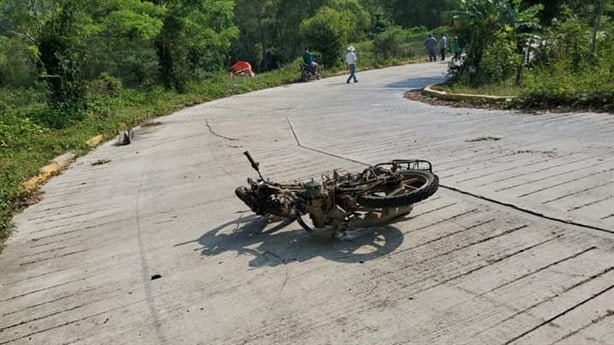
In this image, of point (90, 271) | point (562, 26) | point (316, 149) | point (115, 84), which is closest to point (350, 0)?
point (115, 84)

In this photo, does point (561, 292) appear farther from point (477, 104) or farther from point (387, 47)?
point (387, 47)

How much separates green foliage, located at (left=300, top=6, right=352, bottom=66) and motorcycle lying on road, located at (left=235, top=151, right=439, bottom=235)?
26.1 metres

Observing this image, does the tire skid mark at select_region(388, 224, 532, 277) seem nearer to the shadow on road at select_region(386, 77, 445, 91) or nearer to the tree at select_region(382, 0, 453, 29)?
Result: the shadow on road at select_region(386, 77, 445, 91)

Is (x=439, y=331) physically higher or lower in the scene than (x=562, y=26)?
lower

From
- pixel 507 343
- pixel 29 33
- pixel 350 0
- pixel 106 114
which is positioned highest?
pixel 350 0

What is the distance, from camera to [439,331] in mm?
2936

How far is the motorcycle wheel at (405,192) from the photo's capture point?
13.5 ft

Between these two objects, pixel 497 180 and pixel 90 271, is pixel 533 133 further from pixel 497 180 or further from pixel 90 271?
pixel 90 271

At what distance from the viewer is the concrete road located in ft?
10.2

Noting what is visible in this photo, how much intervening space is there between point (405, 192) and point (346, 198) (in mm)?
554

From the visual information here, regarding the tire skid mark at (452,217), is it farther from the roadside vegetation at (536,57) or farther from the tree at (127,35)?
the tree at (127,35)

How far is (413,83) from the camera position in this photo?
19438mm

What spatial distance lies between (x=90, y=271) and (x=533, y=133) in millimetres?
6424

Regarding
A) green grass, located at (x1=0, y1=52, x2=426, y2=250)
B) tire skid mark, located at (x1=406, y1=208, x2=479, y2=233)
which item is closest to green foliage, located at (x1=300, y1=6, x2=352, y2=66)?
green grass, located at (x1=0, y1=52, x2=426, y2=250)
